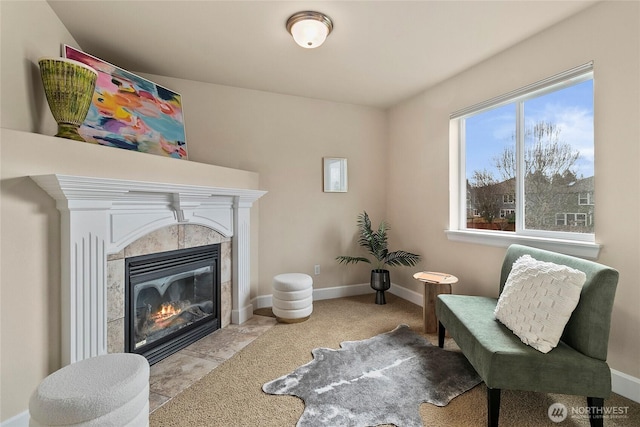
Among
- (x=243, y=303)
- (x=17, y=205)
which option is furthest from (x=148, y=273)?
(x=243, y=303)

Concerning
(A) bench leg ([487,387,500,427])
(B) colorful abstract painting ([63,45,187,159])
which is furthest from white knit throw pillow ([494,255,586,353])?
(B) colorful abstract painting ([63,45,187,159])

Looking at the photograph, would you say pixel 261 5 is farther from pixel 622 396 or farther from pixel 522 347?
pixel 622 396

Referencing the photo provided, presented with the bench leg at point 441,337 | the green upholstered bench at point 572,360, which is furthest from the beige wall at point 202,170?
the green upholstered bench at point 572,360

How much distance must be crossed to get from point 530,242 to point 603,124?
0.92 m

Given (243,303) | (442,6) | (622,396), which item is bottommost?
(622,396)

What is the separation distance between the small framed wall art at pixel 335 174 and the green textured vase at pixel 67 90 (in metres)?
2.39

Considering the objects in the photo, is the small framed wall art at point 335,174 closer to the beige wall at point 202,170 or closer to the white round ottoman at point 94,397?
the beige wall at point 202,170

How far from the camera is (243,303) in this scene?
2.99 meters

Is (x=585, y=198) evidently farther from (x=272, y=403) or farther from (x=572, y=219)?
(x=272, y=403)

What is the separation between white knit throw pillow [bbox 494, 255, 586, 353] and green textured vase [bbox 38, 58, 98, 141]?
2.87 m

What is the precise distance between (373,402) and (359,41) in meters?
2.54

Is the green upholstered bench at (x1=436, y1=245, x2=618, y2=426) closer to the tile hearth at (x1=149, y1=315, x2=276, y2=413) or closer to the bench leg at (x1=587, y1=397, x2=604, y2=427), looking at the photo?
the bench leg at (x1=587, y1=397, x2=604, y2=427)

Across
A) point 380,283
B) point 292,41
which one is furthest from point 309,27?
point 380,283

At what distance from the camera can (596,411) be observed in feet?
4.90
